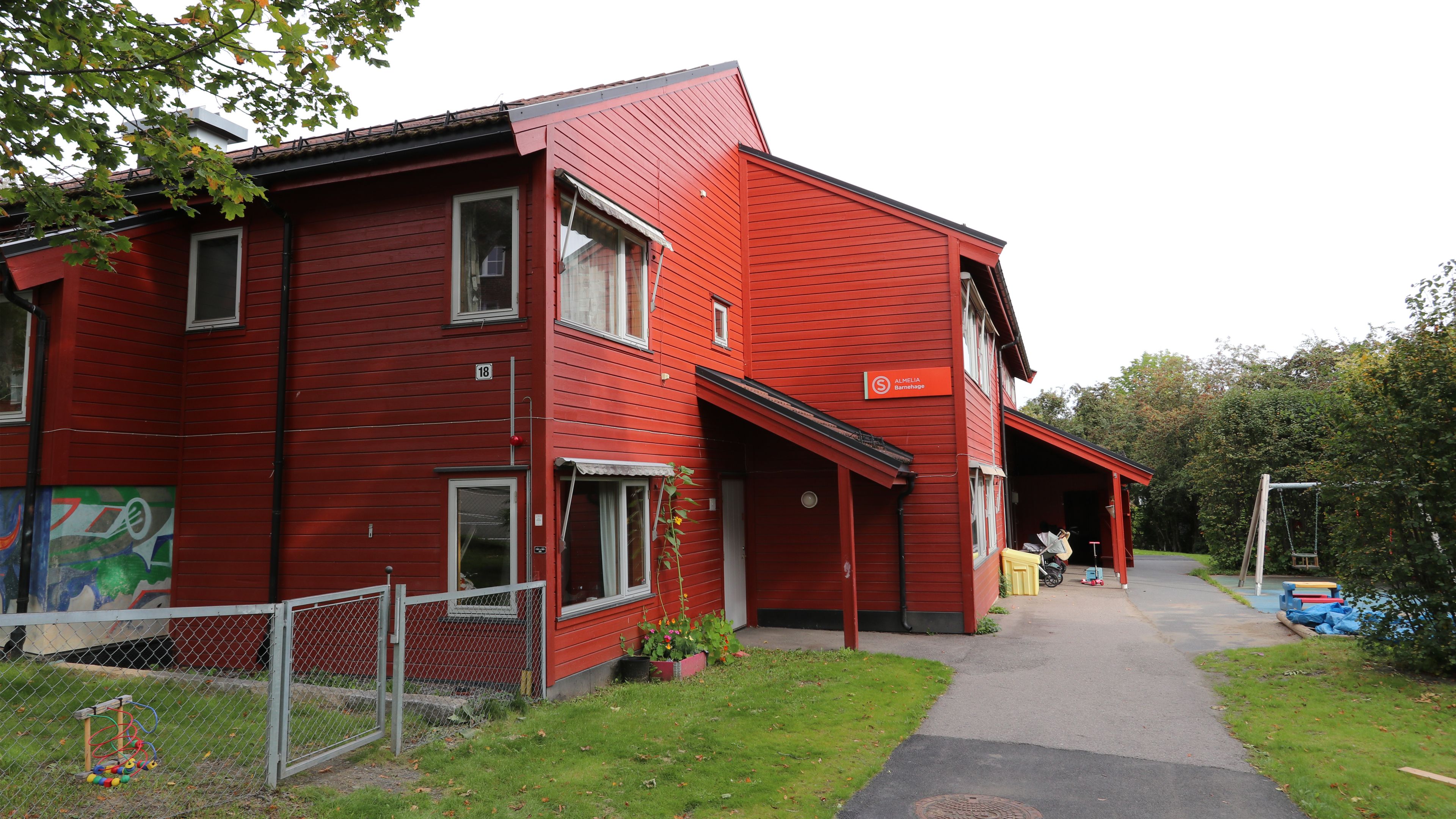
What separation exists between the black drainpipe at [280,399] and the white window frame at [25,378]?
2307 mm

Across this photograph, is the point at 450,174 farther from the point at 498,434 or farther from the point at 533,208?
the point at 498,434

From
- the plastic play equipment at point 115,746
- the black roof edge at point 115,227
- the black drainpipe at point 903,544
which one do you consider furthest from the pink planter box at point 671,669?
the black roof edge at point 115,227

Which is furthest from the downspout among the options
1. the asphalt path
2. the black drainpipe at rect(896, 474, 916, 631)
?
the black drainpipe at rect(896, 474, 916, 631)

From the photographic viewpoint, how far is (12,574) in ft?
27.4

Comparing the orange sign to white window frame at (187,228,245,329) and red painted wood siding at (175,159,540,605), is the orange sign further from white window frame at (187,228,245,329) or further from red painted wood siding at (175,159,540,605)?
white window frame at (187,228,245,329)

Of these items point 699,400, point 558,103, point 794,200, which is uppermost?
point 794,200

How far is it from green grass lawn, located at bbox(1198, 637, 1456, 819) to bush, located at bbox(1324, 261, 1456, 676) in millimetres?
552

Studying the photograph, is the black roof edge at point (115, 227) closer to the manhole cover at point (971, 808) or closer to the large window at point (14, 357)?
the large window at point (14, 357)

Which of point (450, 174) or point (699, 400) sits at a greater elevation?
point (450, 174)

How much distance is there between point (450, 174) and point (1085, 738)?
7930 millimetres

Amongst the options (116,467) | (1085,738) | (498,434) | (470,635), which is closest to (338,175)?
(498,434)

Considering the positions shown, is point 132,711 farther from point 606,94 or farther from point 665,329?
point 606,94

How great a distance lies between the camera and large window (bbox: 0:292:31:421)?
864cm

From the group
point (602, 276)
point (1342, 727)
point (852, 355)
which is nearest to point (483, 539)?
point (602, 276)
